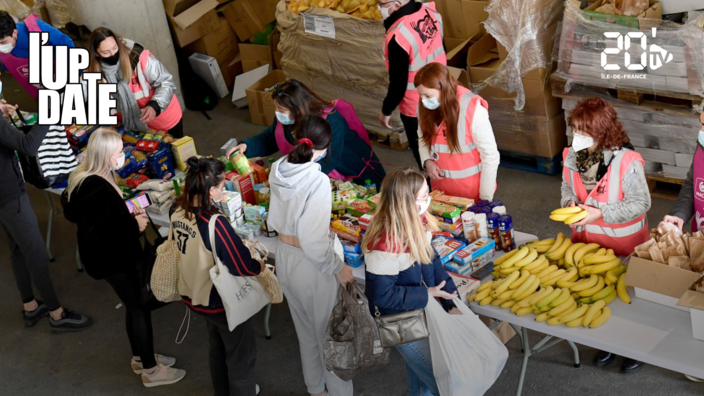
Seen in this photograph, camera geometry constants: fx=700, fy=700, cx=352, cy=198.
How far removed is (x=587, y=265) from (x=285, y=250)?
63.7 inches

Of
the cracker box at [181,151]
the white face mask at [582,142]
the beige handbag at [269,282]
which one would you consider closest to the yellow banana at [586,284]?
the white face mask at [582,142]

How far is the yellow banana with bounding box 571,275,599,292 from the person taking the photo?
354 centimetres

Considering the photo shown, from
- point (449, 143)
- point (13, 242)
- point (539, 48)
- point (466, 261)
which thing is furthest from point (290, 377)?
point (539, 48)

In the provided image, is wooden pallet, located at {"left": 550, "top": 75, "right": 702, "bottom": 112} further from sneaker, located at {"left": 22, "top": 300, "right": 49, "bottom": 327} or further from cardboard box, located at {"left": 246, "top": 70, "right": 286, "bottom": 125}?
sneaker, located at {"left": 22, "top": 300, "right": 49, "bottom": 327}

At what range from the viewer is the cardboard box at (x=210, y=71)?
9.14 meters

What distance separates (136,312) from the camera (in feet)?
14.6

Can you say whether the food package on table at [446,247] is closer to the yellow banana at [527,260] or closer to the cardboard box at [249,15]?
the yellow banana at [527,260]

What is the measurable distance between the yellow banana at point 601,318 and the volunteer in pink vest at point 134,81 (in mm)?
3775

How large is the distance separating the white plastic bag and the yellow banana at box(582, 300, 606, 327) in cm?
44

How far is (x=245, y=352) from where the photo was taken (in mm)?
4105

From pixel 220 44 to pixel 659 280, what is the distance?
24.3 feet

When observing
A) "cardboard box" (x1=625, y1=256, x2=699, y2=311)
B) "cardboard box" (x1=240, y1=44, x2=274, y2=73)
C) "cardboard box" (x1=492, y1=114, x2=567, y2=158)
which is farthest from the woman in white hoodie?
"cardboard box" (x1=240, y1=44, x2=274, y2=73)

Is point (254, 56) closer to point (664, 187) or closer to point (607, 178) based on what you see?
point (664, 187)

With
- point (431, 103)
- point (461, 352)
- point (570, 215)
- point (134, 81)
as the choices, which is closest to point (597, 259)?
point (570, 215)
